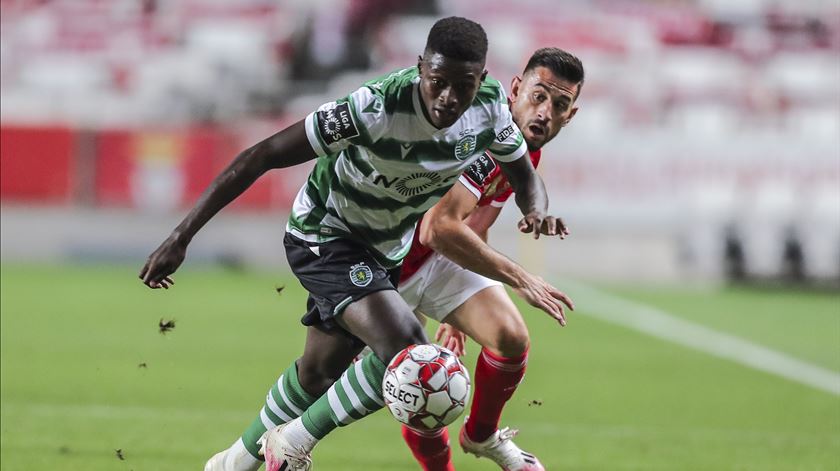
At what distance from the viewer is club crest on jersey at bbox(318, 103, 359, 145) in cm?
496

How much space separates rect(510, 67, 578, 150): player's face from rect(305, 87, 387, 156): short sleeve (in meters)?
1.09

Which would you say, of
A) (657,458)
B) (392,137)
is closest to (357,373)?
(392,137)

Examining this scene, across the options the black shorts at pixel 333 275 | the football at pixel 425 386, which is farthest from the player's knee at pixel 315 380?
the football at pixel 425 386

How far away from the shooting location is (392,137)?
16.9ft

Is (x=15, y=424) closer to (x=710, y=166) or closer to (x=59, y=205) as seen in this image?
(x=59, y=205)

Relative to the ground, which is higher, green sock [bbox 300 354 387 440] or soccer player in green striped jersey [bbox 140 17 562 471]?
soccer player in green striped jersey [bbox 140 17 562 471]

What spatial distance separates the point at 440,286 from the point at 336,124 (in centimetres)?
144

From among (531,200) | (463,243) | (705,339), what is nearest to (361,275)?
(463,243)

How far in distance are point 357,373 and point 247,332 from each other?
8206 millimetres

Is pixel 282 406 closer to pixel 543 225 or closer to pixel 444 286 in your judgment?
pixel 444 286

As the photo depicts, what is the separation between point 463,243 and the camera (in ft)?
18.4

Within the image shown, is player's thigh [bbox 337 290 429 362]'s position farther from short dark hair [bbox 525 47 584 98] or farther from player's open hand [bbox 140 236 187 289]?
short dark hair [bbox 525 47 584 98]

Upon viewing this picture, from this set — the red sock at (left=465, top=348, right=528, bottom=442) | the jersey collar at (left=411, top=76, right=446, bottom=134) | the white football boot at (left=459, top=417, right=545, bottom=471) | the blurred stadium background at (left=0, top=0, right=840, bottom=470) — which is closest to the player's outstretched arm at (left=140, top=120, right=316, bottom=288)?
the jersey collar at (left=411, top=76, right=446, bottom=134)

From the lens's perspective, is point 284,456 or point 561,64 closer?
point 284,456
